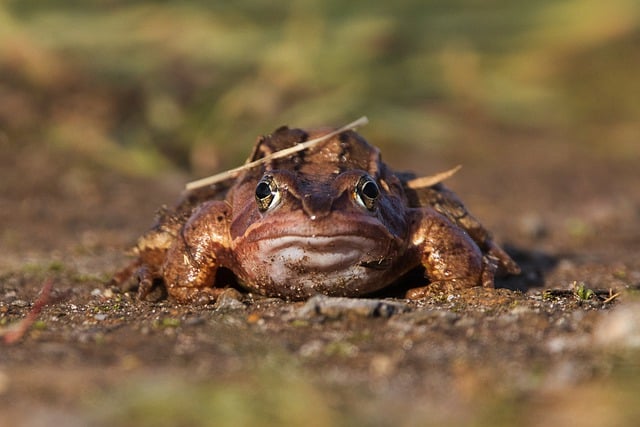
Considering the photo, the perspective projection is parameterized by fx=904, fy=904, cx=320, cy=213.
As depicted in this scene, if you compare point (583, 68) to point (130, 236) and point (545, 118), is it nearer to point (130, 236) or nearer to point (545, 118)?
point (545, 118)

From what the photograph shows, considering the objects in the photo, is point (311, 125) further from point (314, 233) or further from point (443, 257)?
point (314, 233)

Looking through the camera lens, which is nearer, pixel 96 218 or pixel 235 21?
pixel 96 218

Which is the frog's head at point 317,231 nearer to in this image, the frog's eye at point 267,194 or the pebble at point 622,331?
the frog's eye at point 267,194

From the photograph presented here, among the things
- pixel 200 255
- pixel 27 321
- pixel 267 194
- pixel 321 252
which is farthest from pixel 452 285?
pixel 27 321

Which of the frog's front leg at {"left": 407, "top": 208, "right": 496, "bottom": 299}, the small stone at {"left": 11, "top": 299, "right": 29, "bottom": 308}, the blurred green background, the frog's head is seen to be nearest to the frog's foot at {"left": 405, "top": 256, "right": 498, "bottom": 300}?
the frog's front leg at {"left": 407, "top": 208, "right": 496, "bottom": 299}

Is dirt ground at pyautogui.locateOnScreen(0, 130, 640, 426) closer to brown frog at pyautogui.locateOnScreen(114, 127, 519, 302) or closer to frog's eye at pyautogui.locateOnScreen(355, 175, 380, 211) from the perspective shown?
brown frog at pyautogui.locateOnScreen(114, 127, 519, 302)

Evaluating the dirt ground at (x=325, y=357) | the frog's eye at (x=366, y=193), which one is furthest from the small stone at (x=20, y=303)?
the frog's eye at (x=366, y=193)

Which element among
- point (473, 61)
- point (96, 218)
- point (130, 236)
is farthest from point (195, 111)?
point (473, 61)
